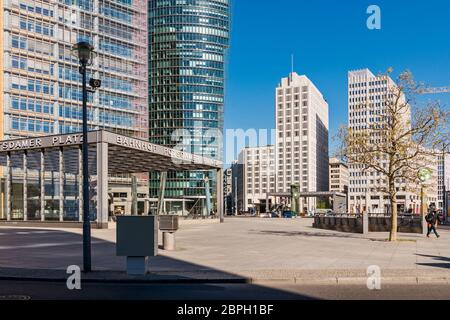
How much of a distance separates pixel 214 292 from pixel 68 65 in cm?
8913

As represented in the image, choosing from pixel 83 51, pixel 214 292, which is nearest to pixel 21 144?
pixel 83 51

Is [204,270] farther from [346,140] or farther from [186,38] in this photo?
[186,38]

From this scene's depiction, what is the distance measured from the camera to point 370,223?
35.4m

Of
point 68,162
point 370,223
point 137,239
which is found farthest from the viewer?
point 68,162

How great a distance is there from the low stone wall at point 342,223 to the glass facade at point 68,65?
6057 cm

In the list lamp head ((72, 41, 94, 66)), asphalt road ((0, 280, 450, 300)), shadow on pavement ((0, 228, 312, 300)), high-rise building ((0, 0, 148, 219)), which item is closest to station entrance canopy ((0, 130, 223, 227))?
high-rise building ((0, 0, 148, 219))

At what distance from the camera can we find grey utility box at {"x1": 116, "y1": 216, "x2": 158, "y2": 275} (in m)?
13.5

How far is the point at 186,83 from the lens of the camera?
154875 millimetres

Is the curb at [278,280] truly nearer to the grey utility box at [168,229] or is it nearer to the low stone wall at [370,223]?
the grey utility box at [168,229]

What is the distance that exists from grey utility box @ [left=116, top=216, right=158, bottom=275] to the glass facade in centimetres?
7583

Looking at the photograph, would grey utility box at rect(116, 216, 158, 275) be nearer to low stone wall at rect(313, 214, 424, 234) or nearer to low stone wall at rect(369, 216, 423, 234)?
low stone wall at rect(313, 214, 424, 234)
